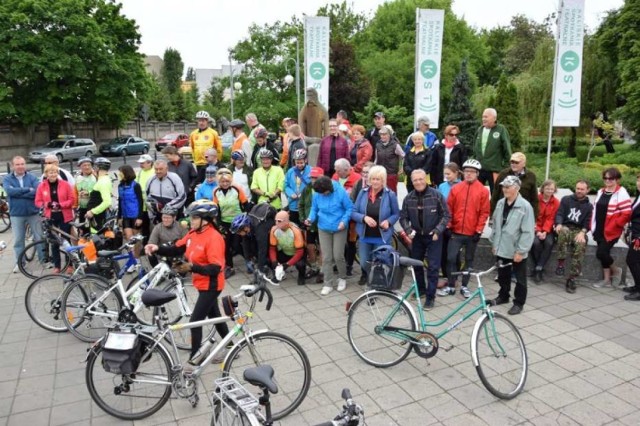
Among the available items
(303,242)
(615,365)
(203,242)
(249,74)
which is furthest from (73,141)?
(615,365)

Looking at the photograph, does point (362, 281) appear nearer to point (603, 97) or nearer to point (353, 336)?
Answer: point (353, 336)

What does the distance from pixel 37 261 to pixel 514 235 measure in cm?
774

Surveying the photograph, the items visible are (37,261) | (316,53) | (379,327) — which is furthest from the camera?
(316,53)

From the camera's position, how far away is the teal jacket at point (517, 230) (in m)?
6.30

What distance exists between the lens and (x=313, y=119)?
34.4 ft

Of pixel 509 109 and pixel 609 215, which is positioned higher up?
pixel 509 109

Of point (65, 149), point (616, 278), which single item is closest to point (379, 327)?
point (616, 278)

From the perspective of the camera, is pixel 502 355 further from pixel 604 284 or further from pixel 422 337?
pixel 604 284

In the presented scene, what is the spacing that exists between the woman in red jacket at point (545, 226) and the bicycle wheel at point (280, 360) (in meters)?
4.72

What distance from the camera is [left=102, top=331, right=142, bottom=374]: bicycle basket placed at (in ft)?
13.2

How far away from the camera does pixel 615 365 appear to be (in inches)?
207

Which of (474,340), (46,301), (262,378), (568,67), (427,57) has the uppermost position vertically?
(427,57)

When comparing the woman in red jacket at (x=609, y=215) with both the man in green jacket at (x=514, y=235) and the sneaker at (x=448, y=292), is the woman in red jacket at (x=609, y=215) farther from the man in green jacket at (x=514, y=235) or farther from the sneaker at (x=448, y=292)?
the sneaker at (x=448, y=292)

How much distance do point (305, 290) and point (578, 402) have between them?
405cm
